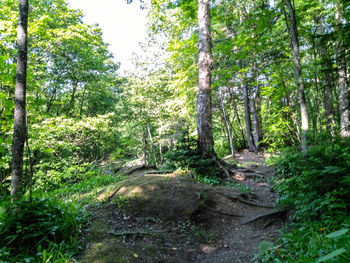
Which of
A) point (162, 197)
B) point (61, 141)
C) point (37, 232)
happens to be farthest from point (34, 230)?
point (61, 141)

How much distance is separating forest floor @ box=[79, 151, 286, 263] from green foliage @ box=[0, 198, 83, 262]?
322 millimetres

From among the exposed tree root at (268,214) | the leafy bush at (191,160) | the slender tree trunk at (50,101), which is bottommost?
the exposed tree root at (268,214)

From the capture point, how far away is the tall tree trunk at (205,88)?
6.90 m

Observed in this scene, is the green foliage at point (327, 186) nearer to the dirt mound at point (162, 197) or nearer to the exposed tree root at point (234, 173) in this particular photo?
the dirt mound at point (162, 197)

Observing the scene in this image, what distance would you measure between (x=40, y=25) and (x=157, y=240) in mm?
13738

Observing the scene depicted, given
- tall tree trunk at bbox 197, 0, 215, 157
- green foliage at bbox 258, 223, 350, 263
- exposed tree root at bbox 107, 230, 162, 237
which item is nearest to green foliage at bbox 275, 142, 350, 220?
green foliage at bbox 258, 223, 350, 263

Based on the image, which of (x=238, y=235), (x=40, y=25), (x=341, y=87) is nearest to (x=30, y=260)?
(x=238, y=235)

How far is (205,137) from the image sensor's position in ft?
22.6

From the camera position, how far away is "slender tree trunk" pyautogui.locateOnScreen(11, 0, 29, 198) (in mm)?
3666

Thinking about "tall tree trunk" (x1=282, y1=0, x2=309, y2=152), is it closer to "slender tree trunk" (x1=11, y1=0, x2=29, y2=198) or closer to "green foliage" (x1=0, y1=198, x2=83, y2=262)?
"green foliage" (x1=0, y1=198, x2=83, y2=262)

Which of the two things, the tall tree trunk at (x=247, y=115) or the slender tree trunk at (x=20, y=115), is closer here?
the slender tree trunk at (x=20, y=115)

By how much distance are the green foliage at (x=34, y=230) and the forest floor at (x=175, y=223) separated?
322 millimetres

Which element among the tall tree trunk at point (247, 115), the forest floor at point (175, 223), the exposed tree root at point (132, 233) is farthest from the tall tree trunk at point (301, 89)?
the tall tree trunk at point (247, 115)

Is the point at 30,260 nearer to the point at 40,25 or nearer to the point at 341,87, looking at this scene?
the point at 341,87
